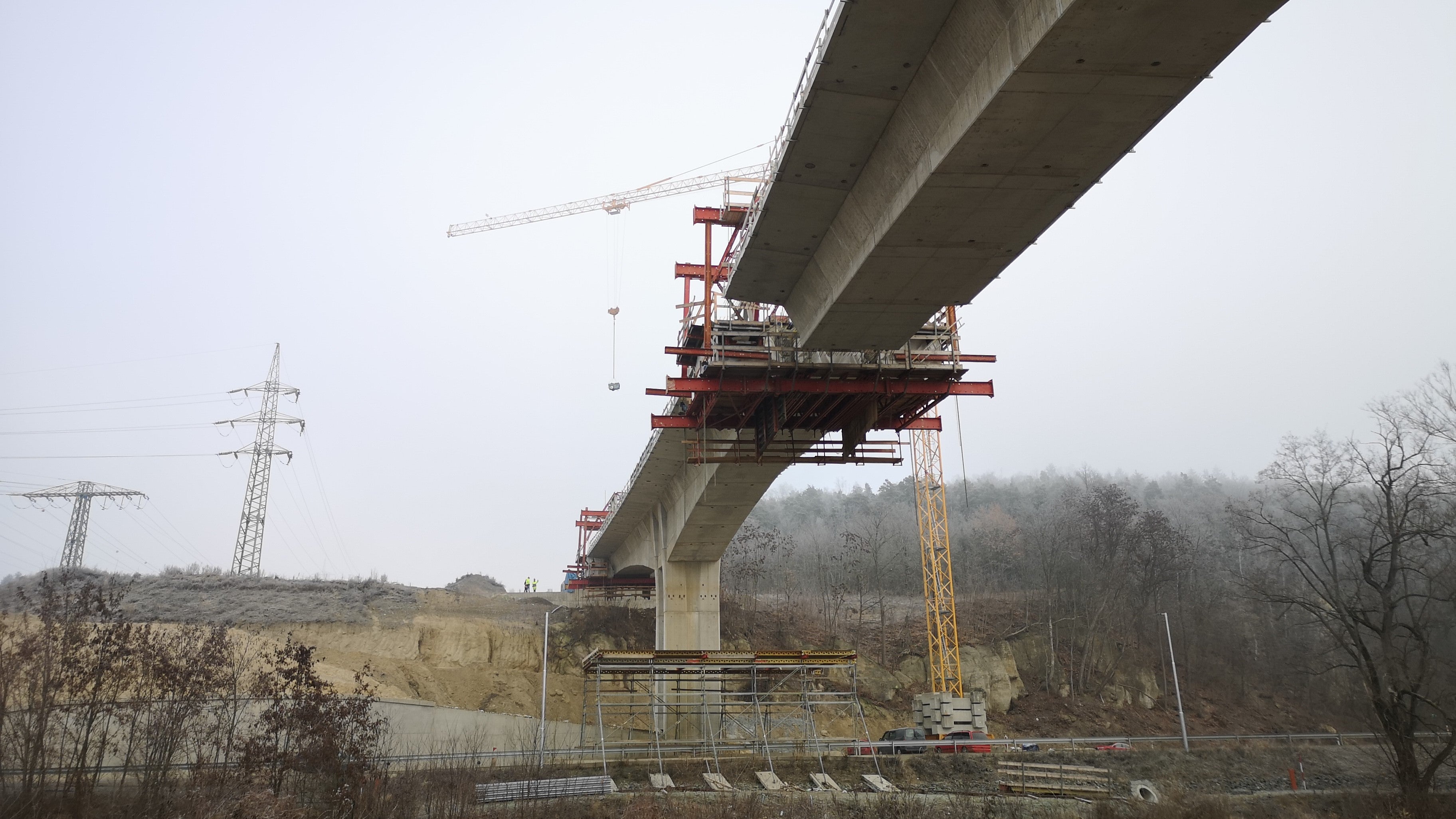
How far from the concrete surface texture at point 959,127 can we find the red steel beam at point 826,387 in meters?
5.94

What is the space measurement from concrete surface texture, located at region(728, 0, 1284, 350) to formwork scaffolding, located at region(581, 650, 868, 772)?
14.6 meters

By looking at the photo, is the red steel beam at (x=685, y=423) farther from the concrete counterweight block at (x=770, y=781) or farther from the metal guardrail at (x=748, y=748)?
the concrete counterweight block at (x=770, y=781)

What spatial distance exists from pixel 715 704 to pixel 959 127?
20.1 meters

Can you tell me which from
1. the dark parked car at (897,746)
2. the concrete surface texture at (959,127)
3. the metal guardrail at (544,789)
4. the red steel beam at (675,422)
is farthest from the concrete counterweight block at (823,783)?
the concrete surface texture at (959,127)

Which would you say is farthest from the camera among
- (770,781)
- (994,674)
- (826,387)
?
A: (994,674)

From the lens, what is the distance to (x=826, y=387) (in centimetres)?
2394

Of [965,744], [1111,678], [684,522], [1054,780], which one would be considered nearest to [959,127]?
[1054,780]

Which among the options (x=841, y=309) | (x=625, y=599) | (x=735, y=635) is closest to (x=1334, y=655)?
(x=735, y=635)

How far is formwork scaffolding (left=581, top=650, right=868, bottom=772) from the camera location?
28.3 m

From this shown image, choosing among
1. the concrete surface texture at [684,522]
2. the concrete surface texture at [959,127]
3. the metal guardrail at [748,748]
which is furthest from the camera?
the concrete surface texture at [684,522]

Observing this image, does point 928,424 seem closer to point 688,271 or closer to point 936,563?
point 688,271

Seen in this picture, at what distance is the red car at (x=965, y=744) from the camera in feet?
108

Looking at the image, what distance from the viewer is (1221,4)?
985 cm

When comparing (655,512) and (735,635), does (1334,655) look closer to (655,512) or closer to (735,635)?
(735,635)
